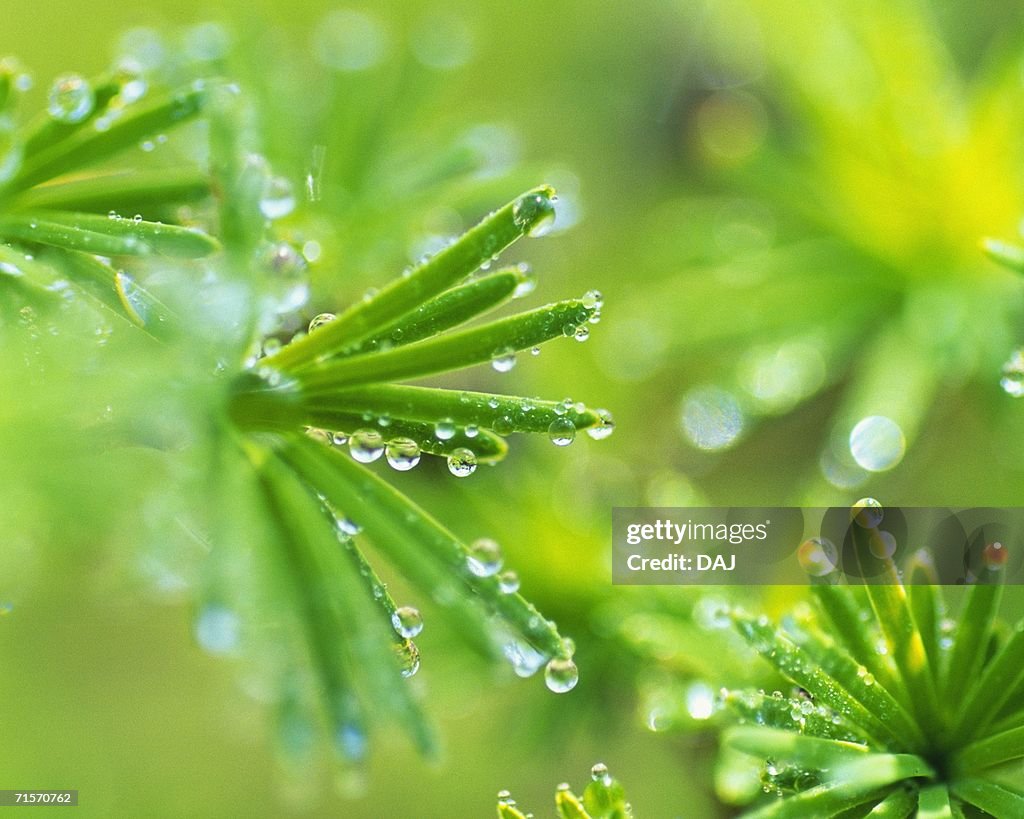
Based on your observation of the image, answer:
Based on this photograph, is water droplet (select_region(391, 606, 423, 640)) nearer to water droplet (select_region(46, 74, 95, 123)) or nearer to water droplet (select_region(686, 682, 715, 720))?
water droplet (select_region(686, 682, 715, 720))

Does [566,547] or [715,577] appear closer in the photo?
[715,577]

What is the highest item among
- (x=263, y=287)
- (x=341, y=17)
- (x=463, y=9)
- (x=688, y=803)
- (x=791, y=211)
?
(x=463, y=9)

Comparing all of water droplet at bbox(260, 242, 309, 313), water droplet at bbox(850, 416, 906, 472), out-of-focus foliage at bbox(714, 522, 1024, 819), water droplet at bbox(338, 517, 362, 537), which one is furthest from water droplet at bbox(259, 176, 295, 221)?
water droplet at bbox(850, 416, 906, 472)

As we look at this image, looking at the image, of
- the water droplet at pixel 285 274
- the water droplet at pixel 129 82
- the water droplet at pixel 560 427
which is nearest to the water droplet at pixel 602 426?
the water droplet at pixel 560 427

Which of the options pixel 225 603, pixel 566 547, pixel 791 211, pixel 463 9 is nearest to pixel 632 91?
pixel 463 9

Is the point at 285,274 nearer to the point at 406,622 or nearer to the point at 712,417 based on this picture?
the point at 406,622

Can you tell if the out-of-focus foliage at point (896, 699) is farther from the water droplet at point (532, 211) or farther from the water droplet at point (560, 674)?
the water droplet at point (532, 211)

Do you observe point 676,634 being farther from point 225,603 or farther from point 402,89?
point 402,89
